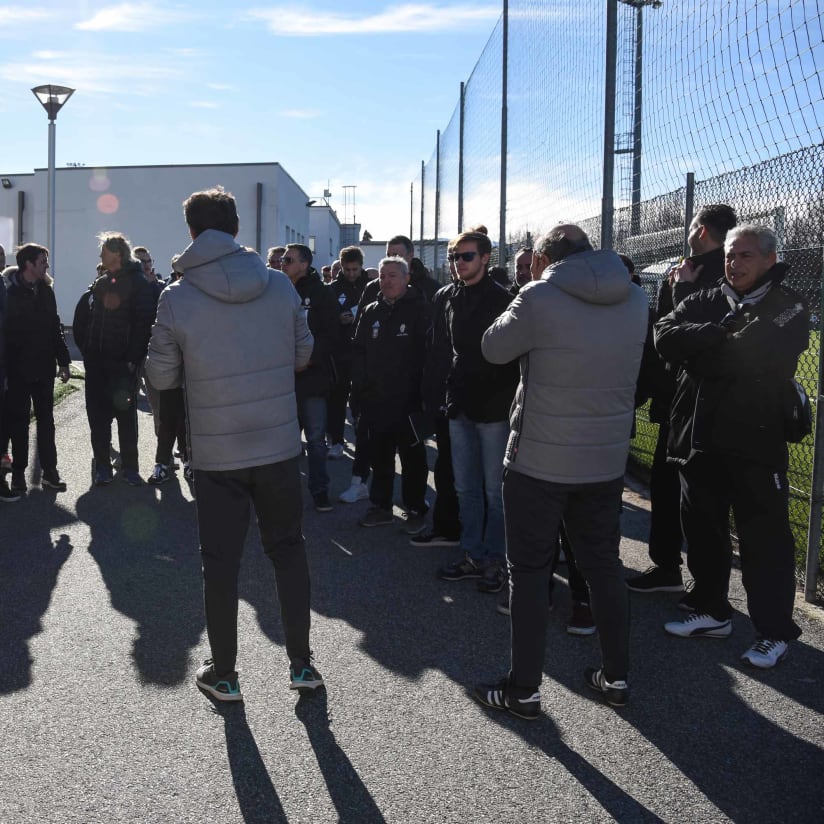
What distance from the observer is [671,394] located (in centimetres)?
514

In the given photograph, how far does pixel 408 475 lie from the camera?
22.6ft

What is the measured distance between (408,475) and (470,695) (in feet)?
10.2

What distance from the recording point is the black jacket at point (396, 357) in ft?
21.4

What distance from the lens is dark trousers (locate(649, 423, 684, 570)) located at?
527 centimetres

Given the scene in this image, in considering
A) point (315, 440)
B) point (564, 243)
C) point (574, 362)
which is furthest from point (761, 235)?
point (315, 440)

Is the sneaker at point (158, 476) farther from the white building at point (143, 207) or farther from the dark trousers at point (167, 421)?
the white building at point (143, 207)

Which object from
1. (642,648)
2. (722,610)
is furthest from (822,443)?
(642,648)

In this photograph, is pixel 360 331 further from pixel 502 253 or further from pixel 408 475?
pixel 502 253

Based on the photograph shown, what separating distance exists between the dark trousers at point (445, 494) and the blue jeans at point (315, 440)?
4.09 ft

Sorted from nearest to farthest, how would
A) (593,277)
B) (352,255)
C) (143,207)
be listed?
(593,277) < (352,255) < (143,207)

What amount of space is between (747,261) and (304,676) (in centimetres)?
254

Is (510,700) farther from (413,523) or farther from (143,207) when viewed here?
(143,207)

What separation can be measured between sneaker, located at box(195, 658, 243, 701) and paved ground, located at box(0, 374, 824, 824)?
0.22ft

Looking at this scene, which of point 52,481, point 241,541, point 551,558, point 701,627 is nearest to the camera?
point 551,558
